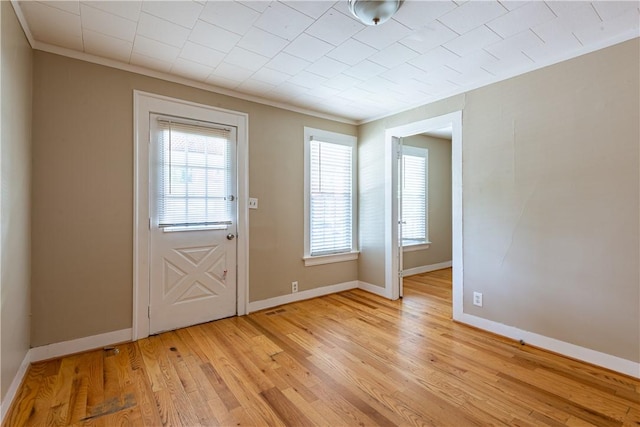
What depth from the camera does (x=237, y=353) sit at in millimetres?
2543

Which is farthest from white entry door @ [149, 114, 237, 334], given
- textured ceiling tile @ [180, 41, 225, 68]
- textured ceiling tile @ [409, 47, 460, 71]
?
textured ceiling tile @ [409, 47, 460, 71]

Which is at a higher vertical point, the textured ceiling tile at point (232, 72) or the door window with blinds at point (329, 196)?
the textured ceiling tile at point (232, 72)

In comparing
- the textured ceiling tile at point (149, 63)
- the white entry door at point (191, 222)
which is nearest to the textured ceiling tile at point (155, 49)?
the textured ceiling tile at point (149, 63)

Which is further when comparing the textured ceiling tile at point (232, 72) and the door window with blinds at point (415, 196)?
the door window with blinds at point (415, 196)

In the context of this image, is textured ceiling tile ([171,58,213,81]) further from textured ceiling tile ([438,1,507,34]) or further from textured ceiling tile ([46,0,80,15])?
textured ceiling tile ([438,1,507,34])

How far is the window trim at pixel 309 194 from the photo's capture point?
13.0ft

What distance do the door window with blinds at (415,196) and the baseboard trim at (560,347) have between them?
2388 mm

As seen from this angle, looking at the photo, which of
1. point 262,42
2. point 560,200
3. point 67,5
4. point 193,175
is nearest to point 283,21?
point 262,42

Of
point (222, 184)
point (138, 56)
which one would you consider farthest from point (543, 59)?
point (138, 56)

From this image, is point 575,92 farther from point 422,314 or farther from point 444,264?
point 444,264

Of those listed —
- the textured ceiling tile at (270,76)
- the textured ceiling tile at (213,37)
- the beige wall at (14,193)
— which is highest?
the textured ceiling tile at (270,76)

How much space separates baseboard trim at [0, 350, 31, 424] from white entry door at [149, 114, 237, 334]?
846mm

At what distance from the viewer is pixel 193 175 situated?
3.08 m

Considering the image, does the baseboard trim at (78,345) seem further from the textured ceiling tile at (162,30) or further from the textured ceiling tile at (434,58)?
the textured ceiling tile at (434,58)
